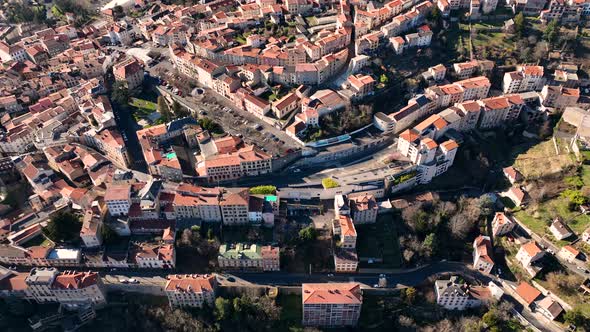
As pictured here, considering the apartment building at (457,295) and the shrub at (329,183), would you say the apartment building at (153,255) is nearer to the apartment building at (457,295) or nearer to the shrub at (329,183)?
the shrub at (329,183)

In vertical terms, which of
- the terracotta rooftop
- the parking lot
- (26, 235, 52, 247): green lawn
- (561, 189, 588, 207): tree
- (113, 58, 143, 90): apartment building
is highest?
(113, 58, 143, 90): apartment building

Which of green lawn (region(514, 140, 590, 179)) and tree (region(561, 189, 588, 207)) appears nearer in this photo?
tree (region(561, 189, 588, 207))

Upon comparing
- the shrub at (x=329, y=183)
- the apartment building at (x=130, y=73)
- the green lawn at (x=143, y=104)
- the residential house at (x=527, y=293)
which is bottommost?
the residential house at (x=527, y=293)

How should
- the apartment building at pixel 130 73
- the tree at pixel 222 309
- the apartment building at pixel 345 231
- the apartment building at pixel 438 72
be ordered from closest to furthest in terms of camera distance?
1. the tree at pixel 222 309
2. the apartment building at pixel 345 231
3. the apartment building at pixel 438 72
4. the apartment building at pixel 130 73

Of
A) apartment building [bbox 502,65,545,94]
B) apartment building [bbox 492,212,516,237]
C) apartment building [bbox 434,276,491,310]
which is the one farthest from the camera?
apartment building [bbox 502,65,545,94]

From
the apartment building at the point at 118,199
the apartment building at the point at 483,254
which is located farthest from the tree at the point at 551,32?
the apartment building at the point at 118,199

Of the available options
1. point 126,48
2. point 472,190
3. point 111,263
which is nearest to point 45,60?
point 126,48

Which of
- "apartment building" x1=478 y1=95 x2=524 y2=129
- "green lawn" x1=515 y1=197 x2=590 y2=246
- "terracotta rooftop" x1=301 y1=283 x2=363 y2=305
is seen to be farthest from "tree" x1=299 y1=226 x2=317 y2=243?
"apartment building" x1=478 y1=95 x2=524 y2=129

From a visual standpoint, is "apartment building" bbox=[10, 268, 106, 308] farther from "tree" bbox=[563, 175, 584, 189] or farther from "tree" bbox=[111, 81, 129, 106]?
"tree" bbox=[563, 175, 584, 189]
